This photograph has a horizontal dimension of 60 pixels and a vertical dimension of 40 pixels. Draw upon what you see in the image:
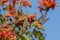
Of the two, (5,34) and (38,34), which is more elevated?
(38,34)

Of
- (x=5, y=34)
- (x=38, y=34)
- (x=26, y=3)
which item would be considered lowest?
(x=5, y=34)

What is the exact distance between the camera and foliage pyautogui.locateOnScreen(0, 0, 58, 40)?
8.81 feet

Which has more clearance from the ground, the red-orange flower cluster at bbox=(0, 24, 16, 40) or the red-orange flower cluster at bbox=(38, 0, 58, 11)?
the red-orange flower cluster at bbox=(38, 0, 58, 11)

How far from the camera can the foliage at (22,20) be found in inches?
106

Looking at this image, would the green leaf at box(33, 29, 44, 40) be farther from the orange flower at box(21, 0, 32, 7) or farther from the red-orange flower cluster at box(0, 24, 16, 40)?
the red-orange flower cluster at box(0, 24, 16, 40)

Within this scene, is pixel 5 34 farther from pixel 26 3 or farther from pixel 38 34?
pixel 26 3

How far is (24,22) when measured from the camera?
2.85m

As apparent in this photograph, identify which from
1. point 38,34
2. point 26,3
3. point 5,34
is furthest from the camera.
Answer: point 26,3

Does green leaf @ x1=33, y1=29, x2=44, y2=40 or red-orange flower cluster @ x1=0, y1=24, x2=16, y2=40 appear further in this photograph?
green leaf @ x1=33, y1=29, x2=44, y2=40

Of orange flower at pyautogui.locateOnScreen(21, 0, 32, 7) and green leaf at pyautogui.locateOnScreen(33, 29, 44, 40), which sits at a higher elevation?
orange flower at pyautogui.locateOnScreen(21, 0, 32, 7)

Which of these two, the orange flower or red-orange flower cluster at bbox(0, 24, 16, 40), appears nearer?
red-orange flower cluster at bbox(0, 24, 16, 40)

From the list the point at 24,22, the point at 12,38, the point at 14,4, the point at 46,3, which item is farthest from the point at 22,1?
the point at 12,38

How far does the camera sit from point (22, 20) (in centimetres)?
286

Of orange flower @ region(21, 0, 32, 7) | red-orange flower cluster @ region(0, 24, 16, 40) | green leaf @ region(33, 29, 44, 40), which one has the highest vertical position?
orange flower @ region(21, 0, 32, 7)
